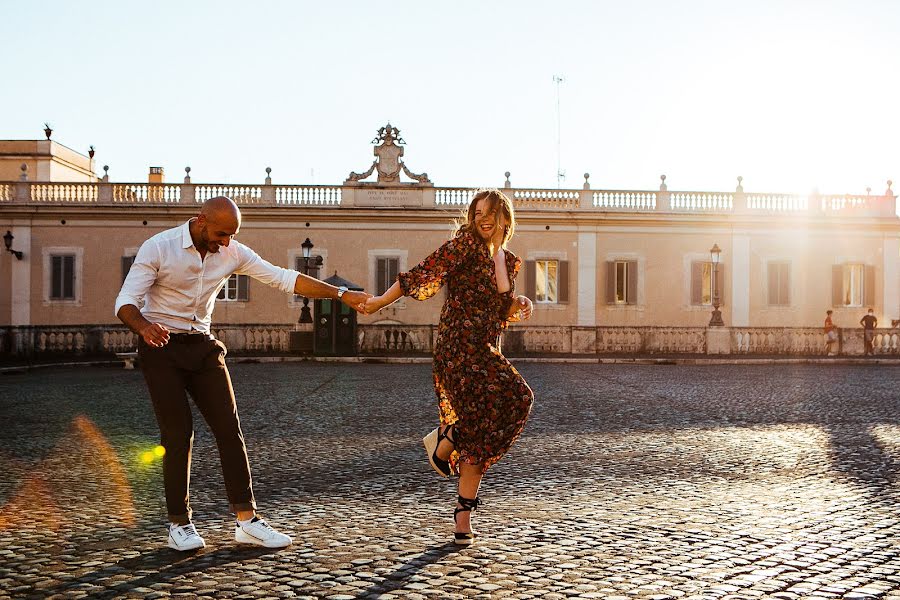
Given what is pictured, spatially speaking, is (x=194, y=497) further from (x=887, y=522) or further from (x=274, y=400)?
(x=274, y=400)

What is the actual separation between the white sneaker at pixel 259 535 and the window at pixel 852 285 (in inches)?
1283

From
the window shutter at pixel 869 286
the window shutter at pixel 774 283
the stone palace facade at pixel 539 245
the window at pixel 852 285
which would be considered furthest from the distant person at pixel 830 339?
the window shutter at pixel 869 286

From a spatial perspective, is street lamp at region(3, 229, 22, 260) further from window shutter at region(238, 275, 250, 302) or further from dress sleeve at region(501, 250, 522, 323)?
dress sleeve at region(501, 250, 522, 323)

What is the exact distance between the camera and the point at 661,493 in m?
6.13

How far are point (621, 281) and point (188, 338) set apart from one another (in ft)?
98.1

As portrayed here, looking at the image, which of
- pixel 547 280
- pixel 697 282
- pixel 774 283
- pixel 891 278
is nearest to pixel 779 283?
pixel 774 283

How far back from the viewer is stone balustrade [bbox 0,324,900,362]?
25719 mm

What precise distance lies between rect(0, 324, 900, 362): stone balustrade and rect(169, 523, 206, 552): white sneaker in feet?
68.7

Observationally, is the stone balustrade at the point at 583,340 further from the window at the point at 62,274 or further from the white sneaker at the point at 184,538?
the white sneaker at the point at 184,538

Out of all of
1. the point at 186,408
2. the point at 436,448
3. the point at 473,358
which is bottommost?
the point at 436,448

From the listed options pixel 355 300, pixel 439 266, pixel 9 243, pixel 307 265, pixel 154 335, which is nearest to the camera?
pixel 154 335

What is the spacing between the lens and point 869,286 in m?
33.8

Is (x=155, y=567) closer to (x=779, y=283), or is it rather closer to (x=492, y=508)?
(x=492, y=508)

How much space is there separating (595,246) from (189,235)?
97.2 ft
